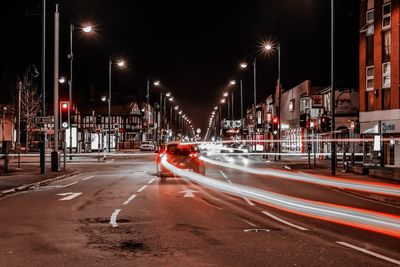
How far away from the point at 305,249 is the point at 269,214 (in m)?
4.78

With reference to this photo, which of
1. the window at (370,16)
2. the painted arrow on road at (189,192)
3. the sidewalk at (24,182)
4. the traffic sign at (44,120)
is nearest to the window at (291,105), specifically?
the window at (370,16)

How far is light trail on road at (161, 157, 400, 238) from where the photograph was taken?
13164 millimetres

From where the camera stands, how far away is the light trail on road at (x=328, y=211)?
1316cm

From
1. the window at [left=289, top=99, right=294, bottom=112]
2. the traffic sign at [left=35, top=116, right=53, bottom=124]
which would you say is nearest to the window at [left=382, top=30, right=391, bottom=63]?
the traffic sign at [left=35, top=116, right=53, bottom=124]

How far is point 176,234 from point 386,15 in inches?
1225

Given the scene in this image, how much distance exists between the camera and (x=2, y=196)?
20188mm

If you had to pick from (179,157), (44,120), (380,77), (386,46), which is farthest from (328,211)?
(386,46)

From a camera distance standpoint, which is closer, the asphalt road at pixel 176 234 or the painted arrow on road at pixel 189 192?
the asphalt road at pixel 176 234

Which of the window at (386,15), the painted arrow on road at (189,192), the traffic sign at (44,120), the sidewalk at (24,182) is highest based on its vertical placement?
the window at (386,15)

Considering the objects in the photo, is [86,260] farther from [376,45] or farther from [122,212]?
[376,45]

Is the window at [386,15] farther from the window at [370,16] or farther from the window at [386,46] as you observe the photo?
the window at [370,16]

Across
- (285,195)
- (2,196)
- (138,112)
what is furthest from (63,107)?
(138,112)

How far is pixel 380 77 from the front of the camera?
39.2 meters

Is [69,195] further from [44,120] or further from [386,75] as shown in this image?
[386,75]
